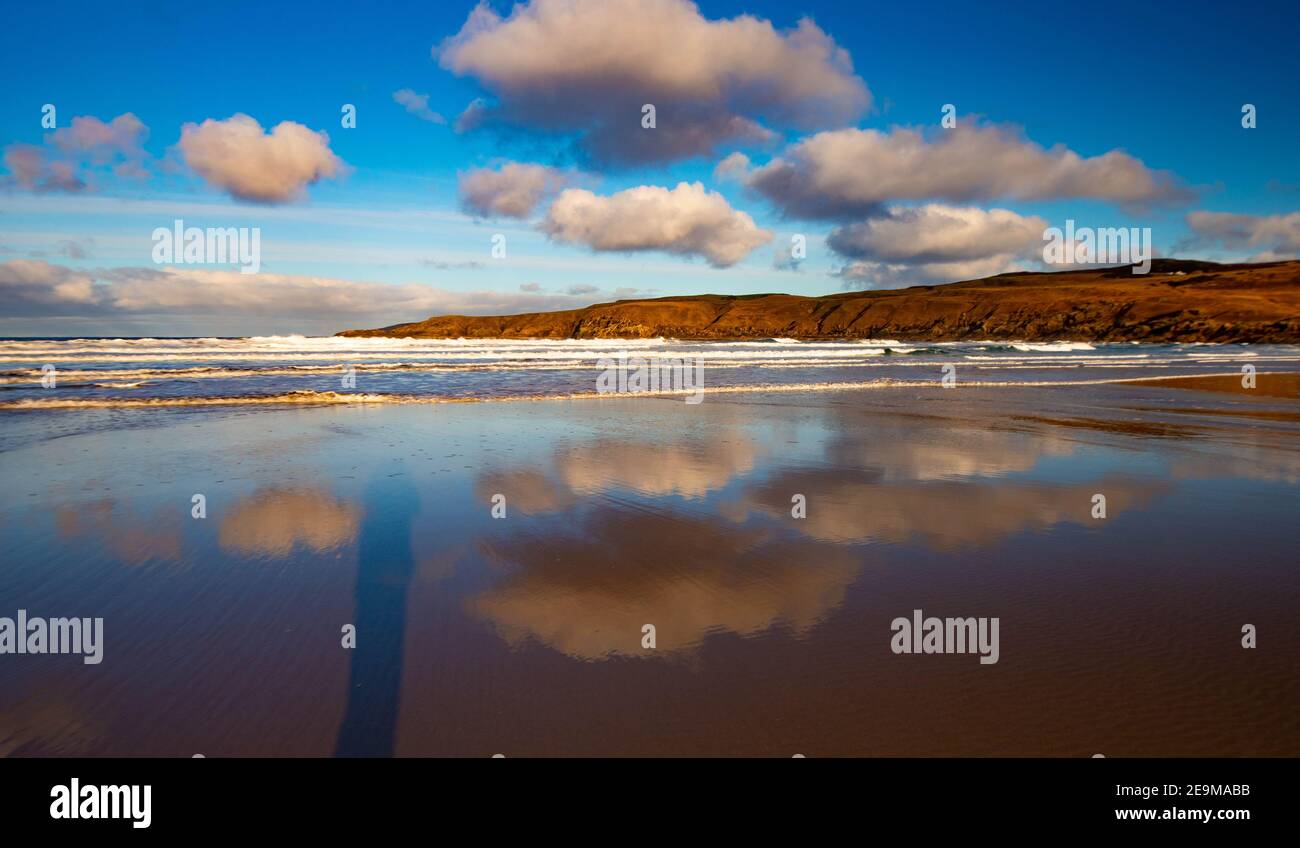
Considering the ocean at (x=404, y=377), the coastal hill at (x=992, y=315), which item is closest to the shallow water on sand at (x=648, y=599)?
the ocean at (x=404, y=377)

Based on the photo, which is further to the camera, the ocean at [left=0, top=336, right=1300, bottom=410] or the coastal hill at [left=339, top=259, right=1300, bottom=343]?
the coastal hill at [left=339, top=259, right=1300, bottom=343]

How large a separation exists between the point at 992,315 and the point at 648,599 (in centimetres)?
10308

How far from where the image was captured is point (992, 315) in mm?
93812

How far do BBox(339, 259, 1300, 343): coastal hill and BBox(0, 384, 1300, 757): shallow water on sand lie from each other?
3092 inches

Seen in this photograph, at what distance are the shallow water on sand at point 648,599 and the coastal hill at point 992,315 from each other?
78530mm

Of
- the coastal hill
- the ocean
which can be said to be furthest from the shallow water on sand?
the coastal hill

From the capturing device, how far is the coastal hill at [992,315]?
71.1m

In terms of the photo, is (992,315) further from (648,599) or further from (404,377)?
(648,599)

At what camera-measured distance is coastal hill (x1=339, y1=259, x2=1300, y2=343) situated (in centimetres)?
7106

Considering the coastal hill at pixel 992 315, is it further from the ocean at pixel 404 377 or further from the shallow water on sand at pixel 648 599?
the shallow water on sand at pixel 648 599

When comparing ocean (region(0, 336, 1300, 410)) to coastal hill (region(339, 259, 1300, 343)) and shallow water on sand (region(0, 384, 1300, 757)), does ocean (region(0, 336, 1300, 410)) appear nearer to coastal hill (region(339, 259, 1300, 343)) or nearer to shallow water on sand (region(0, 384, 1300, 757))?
shallow water on sand (region(0, 384, 1300, 757))
